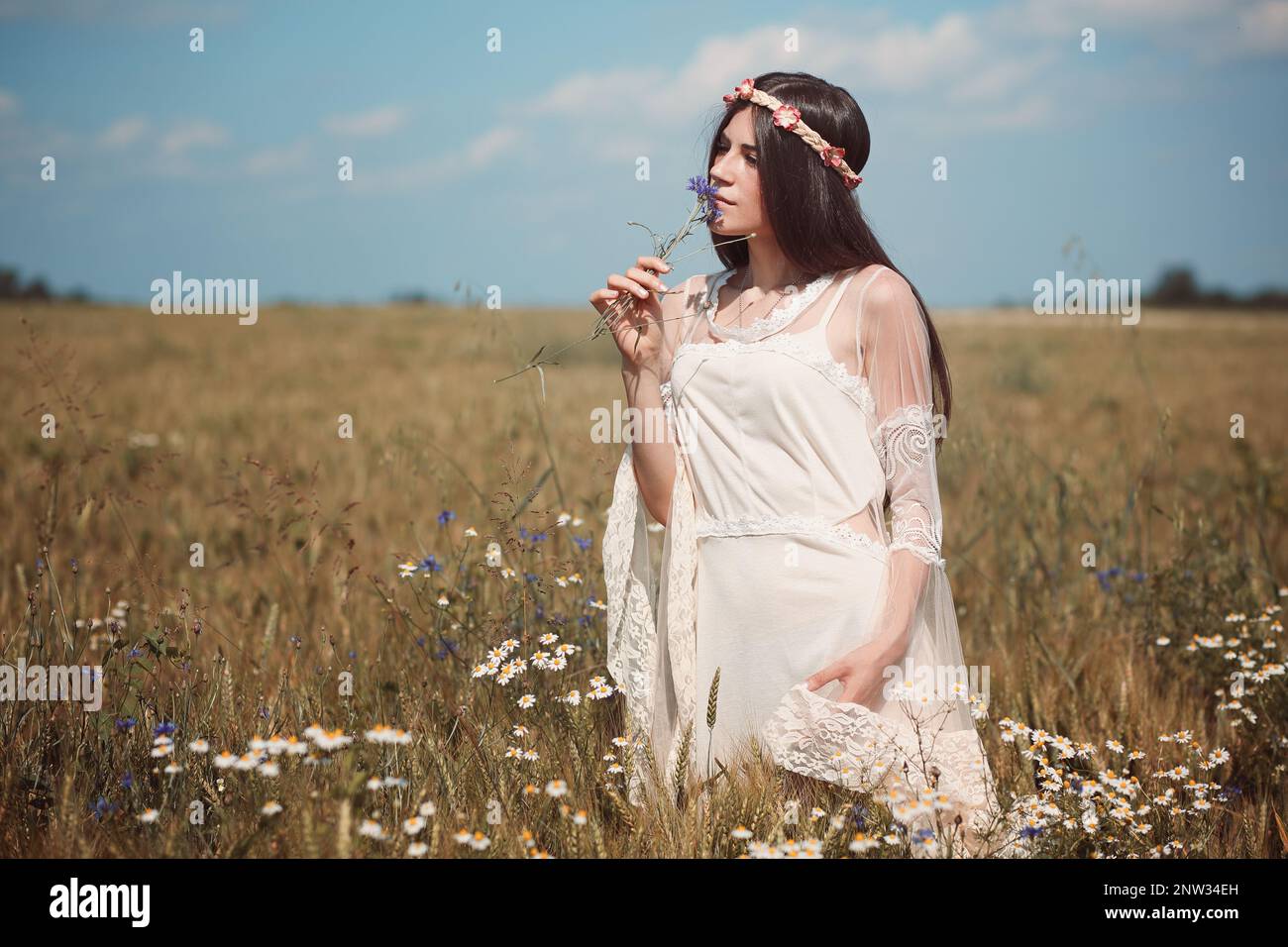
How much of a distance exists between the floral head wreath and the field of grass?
45.3 inches

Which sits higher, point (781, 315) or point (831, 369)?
point (781, 315)

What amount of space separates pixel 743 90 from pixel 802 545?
49.6 inches

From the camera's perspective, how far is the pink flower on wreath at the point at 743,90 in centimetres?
279

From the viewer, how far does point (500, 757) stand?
8.18 ft

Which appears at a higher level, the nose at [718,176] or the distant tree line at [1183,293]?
the distant tree line at [1183,293]

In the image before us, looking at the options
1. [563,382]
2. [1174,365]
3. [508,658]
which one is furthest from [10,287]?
[508,658]

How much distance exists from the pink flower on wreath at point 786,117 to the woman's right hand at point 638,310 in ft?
1.56

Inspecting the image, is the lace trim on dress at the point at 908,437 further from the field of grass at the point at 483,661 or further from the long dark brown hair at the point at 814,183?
the field of grass at the point at 483,661

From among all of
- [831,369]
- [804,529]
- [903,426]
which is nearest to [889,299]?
[831,369]

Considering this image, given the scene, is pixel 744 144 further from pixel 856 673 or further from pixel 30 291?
pixel 30 291

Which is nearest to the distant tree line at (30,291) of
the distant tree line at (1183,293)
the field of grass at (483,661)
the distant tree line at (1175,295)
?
the distant tree line at (1175,295)

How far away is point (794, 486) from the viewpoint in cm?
268

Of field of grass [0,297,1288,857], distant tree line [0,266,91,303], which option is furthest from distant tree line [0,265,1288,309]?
field of grass [0,297,1288,857]

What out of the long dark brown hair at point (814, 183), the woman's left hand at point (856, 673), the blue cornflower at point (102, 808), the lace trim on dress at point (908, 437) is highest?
the long dark brown hair at point (814, 183)
